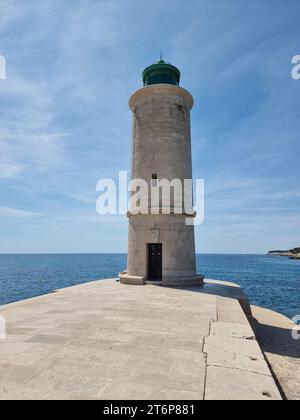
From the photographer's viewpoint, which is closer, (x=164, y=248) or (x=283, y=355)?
(x=283, y=355)

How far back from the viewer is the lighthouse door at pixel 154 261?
16.0 m

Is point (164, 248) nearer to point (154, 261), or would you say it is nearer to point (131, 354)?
point (154, 261)

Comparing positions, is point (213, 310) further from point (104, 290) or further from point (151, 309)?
point (104, 290)

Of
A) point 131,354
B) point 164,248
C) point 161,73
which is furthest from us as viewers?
point 161,73

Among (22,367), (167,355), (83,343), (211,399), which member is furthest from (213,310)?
(22,367)

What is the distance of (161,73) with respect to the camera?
16812 millimetres

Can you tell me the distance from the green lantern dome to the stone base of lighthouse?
8517 mm

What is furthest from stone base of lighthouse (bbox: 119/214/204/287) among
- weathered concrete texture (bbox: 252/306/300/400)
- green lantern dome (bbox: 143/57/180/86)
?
green lantern dome (bbox: 143/57/180/86)

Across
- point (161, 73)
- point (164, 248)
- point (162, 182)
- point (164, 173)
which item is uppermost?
point (161, 73)

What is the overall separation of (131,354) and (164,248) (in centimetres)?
1004

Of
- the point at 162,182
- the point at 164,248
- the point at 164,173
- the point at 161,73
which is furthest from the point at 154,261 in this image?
the point at 161,73

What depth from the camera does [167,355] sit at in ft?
16.7

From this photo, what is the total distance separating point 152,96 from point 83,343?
47.2ft

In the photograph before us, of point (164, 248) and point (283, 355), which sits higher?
point (164, 248)
